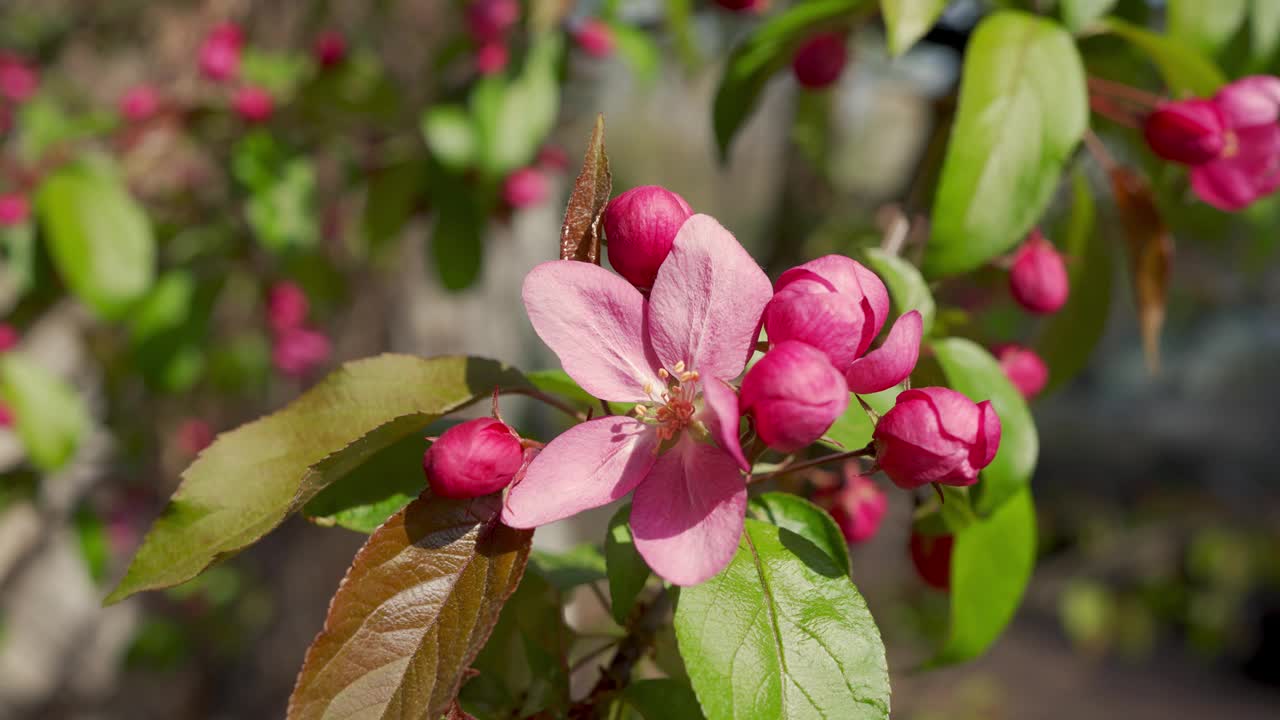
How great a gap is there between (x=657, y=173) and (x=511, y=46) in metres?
3.67

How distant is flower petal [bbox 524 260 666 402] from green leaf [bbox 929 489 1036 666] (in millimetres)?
371

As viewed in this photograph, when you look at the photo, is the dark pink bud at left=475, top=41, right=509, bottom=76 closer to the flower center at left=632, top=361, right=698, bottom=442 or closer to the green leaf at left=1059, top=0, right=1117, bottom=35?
the green leaf at left=1059, top=0, right=1117, bottom=35

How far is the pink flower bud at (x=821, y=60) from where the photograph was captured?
3.59ft

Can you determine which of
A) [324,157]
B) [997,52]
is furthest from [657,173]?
[997,52]

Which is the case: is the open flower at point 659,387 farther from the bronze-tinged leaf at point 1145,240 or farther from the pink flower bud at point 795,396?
the bronze-tinged leaf at point 1145,240

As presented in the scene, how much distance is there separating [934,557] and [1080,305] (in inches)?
17.2

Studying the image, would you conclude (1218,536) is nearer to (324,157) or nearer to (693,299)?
(324,157)

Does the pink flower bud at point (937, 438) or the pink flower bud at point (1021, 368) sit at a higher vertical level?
the pink flower bud at point (937, 438)

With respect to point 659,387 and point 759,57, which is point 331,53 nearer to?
point 759,57

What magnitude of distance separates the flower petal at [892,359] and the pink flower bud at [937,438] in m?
0.02

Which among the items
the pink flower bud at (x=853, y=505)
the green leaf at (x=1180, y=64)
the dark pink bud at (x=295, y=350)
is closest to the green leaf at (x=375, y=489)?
the pink flower bud at (x=853, y=505)

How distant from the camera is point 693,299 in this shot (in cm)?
57

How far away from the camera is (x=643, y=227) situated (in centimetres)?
58

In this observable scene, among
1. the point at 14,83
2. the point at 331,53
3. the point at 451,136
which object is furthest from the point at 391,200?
the point at 14,83
